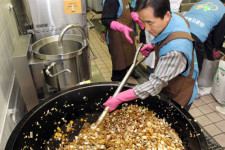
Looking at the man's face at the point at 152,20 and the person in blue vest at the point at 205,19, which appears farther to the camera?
the person in blue vest at the point at 205,19

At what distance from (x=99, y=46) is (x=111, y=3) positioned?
2.12 m

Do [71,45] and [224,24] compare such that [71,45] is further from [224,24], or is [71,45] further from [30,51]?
[224,24]

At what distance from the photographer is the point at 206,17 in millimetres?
2221

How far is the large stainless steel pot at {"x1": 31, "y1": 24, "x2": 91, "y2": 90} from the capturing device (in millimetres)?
1462

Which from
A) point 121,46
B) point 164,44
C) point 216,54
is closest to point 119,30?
point 121,46

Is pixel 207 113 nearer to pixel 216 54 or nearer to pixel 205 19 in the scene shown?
pixel 216 54

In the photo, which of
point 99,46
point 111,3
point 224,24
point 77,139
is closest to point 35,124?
point 77,139

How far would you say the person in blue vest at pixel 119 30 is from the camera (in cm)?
239

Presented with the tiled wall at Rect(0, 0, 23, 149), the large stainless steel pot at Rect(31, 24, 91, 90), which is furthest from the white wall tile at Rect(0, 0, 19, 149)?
the large stainless steel pot at Rect(31, 24, 91, 90)

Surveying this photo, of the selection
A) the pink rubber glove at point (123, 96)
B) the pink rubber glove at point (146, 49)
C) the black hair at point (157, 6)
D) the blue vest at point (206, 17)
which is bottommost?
the pink rubber glove at point (123, 96)

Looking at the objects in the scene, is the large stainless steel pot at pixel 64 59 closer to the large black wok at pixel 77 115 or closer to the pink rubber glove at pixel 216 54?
the large black wok at pixel 77 115

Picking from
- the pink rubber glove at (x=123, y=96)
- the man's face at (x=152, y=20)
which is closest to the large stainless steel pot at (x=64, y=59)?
the pink rubber glove at (x=123, y=96)

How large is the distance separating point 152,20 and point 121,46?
164 centimetres

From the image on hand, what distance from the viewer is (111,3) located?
2381 millimetres
